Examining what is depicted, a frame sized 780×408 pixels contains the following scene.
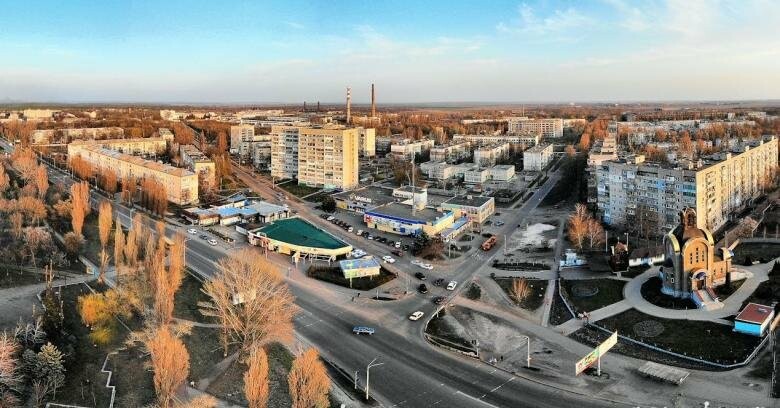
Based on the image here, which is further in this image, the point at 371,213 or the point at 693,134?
the point at 693,134

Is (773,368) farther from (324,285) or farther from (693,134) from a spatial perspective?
(693,134)

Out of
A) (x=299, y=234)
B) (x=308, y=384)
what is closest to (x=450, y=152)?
(x=299, y=234)

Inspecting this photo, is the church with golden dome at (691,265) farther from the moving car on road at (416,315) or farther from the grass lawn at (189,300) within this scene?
the grass lawn at (189,300)

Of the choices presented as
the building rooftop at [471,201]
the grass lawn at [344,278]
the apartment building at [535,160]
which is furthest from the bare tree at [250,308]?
the apartment building at [535,160]

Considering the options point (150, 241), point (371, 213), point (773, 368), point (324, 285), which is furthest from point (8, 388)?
point (371, 213)

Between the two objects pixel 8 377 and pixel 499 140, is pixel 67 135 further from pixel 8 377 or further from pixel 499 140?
pixel 8 377

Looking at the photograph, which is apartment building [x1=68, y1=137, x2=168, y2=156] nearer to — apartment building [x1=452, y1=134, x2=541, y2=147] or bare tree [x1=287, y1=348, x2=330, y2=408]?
apartment building [x1=452, y1=134, x2=541, y2=147]
